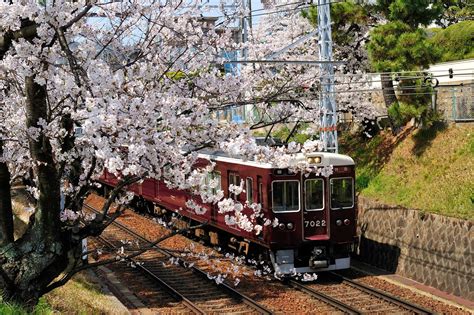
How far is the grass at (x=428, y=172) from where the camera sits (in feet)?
44.8

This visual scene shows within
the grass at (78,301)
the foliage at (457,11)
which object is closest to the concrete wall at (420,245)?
the grass at (78,301)

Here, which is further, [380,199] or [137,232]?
[137,232]

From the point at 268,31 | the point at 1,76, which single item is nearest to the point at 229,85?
the point at 1,76

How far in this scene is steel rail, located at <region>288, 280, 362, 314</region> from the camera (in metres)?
10.9

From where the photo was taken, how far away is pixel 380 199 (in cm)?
1573

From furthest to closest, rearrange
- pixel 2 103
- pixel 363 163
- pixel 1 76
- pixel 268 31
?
1. pixel 268 31
2. pixel 363 163
3. pixel 2 103
4. pixel 1 76

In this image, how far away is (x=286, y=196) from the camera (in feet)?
43.0

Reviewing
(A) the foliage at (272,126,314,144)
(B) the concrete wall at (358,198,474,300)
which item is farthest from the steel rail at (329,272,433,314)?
(A) the foliage at (272,126,314,144)

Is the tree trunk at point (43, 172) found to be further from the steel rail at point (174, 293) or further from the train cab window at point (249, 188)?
the train cab window at point (249, 188)

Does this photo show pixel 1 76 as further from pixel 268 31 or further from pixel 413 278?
pixel 268 31

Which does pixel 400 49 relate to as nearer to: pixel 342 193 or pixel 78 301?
pixel 342 193

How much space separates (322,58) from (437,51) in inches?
115

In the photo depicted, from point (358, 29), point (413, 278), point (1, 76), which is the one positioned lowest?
point (413, 278)

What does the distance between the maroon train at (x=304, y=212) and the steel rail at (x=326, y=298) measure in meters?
0.32
